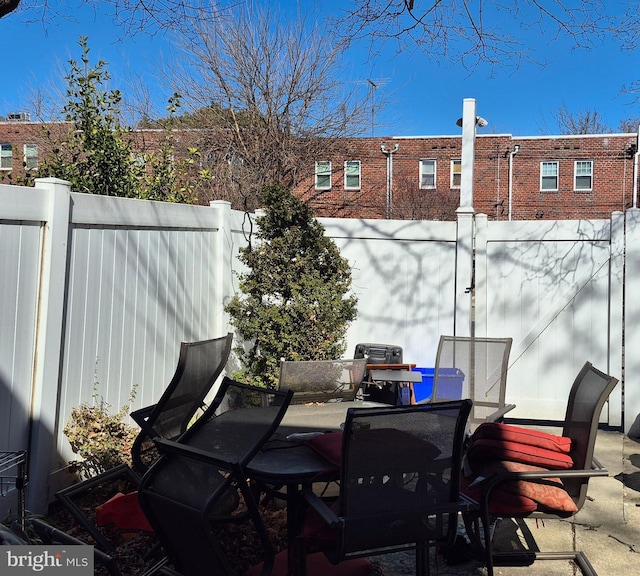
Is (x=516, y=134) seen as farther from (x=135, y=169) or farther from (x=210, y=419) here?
(x=210, y=419)

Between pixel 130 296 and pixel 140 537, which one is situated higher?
pixel 130 296

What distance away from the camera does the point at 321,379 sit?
14.2 feet

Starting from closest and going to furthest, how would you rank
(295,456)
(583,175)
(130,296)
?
1. (295,456)
2. (130,296)
3. (583,175)

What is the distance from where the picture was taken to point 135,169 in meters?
6.35

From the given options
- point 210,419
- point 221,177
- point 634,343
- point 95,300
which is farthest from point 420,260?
point 221,177

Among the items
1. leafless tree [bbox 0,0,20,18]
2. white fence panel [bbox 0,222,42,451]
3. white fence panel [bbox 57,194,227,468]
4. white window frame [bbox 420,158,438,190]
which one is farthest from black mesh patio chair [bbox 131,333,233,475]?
white window frame [bbox 420,158,438,190]

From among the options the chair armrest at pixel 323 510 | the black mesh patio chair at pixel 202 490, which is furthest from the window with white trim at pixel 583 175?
the chair armrest at pixel 323 510

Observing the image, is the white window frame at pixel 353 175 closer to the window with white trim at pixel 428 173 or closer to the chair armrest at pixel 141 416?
the window with white trim at pixel 428 173

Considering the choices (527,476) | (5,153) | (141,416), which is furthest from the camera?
(5,153)

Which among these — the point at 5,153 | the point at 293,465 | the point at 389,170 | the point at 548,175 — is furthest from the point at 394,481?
the point at 5,153

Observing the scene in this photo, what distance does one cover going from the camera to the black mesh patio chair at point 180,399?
11.4 feet

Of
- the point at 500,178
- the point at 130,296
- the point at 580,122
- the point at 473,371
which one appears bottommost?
the point at 473,371

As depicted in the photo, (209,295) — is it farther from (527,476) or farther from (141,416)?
(527,476)

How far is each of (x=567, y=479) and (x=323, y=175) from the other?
16496mm
